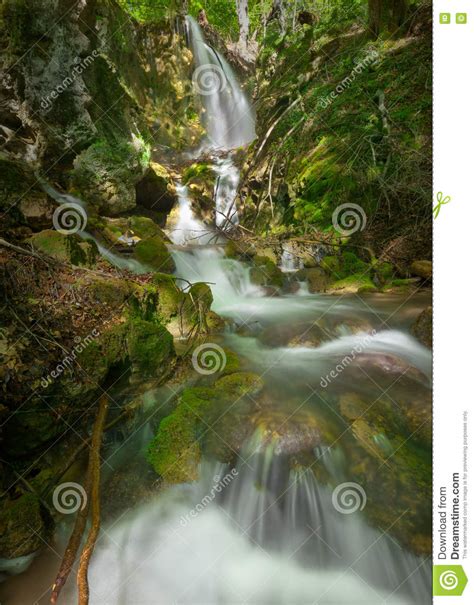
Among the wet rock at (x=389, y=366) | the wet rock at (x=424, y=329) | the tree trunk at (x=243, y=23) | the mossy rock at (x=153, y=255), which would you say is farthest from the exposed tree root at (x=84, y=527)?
the tree trunk at (x=243, y=23)

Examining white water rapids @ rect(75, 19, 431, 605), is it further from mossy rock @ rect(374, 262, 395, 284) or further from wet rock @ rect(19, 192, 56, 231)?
mossy rock @ rect(374, 262, 395, 284)

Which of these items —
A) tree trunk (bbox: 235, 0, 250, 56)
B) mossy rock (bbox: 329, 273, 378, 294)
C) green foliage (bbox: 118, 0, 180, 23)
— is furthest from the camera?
tree trunk (bbox: 235, 0, 250, 56)

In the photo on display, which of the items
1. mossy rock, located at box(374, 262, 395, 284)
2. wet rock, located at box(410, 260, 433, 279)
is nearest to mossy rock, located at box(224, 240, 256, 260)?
mossy rock, located at box(374, 262, 395, 284)

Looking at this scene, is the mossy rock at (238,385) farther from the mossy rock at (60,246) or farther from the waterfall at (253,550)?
the mossy rock at (60,246)

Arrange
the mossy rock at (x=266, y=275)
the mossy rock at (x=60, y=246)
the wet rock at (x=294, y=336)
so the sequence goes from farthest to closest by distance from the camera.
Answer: the mossy rock at (x=266, y=275) → the wet rock at (x=294, y=336) → the mossy rock at (x=60, y=246)

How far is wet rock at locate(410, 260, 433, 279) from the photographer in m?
5.96

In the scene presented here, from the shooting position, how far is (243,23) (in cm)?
2095

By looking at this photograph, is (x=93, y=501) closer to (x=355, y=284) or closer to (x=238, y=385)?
(x=238, y=385)

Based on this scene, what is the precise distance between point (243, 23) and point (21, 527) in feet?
91.8

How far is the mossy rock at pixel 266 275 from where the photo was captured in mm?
7309

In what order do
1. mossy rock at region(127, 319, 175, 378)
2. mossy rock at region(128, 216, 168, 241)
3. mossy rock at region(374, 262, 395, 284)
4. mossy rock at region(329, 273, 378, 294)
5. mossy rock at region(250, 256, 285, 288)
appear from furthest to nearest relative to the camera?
mossy rock at region(128, 216, 168, 241) < mossy rock at region(250, 256, 285, 288) < mossy rock at region(374, 262, 395, 284) < mossy rock at region(329, 273, 378, 294) < mossy rock at region(127, 319, 175, 378)

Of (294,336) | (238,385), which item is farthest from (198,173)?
(238,385)
